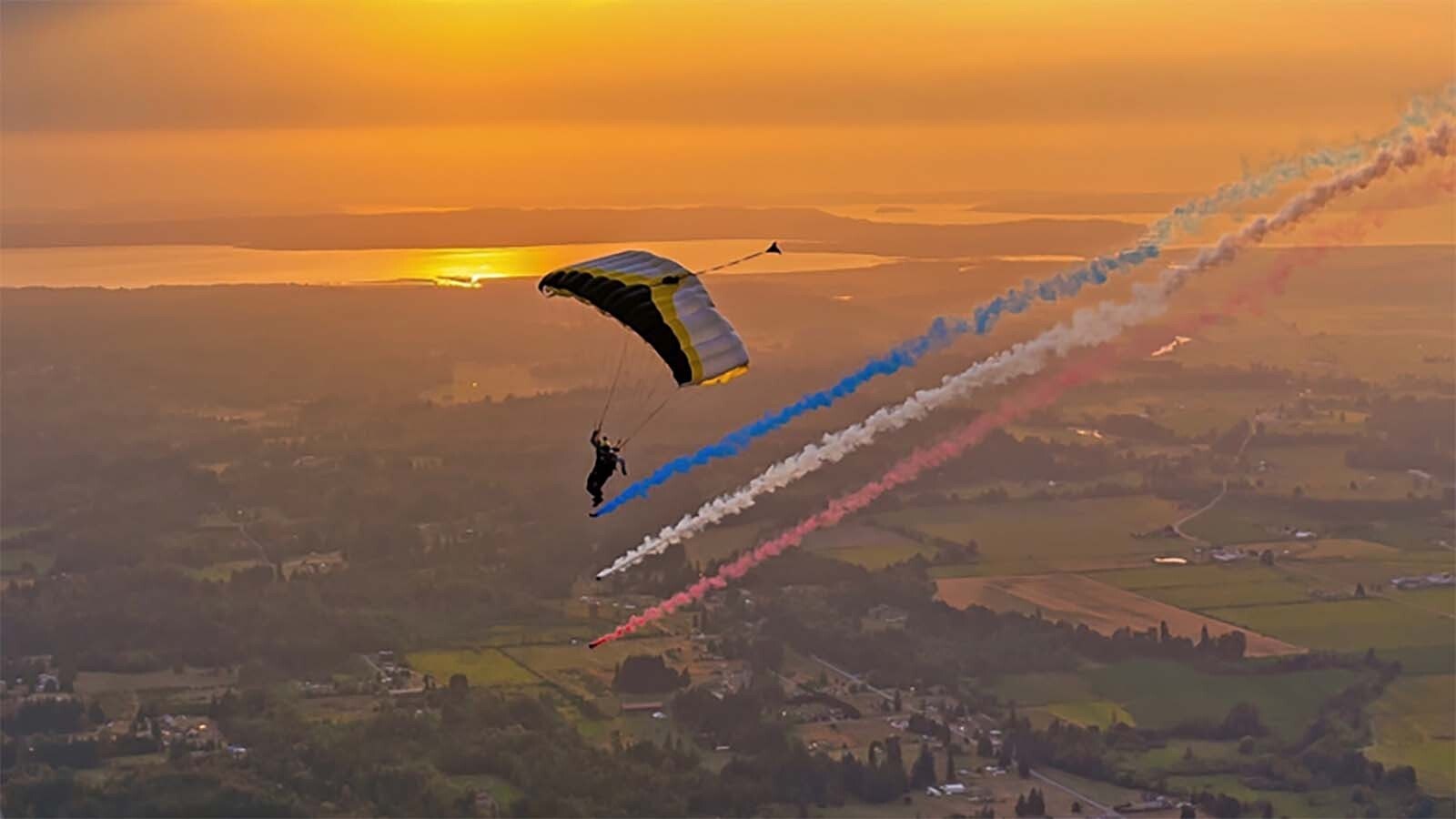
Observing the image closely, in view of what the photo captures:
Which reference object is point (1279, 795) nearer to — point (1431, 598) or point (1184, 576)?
point (1184, 576)

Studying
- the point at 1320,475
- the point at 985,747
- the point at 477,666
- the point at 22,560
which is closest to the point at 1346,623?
the point at 985,747

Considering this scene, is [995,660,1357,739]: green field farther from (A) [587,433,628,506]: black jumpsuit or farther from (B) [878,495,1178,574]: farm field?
(A) [587,433,628,506]: black jumpsuit

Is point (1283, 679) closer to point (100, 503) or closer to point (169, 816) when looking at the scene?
point (169, 816)

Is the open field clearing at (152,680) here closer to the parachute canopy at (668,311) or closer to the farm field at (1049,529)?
the farm field at (1049,529)

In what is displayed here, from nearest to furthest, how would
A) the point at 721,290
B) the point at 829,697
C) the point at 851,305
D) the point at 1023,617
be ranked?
the point at 829,697 → the point at 1023,617 → the point at 851,305 → the point at 721,290

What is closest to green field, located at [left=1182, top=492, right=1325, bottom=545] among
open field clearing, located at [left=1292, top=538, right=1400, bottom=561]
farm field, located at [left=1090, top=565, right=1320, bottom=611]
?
open field clearing, located at [left=1292, top=538, right=1400, bottom=561]

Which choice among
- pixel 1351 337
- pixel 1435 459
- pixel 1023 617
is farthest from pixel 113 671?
pixel 1351 337

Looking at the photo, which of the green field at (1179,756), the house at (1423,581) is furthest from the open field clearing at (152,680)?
the house at (1423,581)
